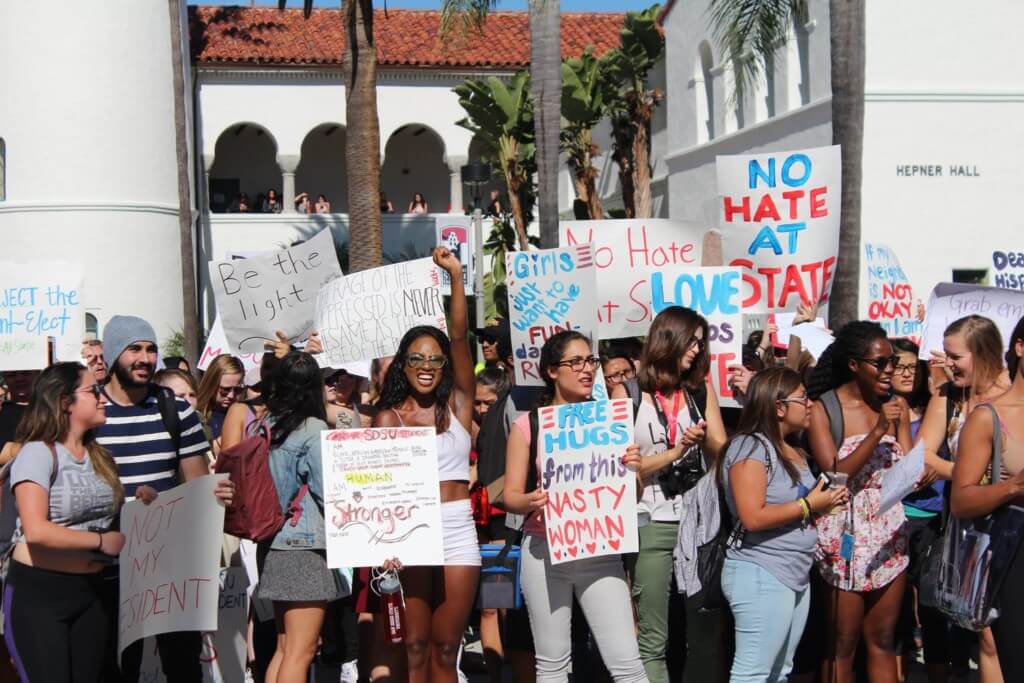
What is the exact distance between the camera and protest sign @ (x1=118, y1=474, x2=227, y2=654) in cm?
580

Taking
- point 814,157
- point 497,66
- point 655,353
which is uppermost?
point 497,66

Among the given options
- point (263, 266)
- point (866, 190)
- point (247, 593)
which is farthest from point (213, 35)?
point (247, 593)

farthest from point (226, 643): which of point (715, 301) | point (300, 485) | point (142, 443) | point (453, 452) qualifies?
point (715, 301)

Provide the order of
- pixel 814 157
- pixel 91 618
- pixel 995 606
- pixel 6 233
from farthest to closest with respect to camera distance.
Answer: pixel 6 233 → pixel 814 157 → pixel 91 618 → pixel 995 606

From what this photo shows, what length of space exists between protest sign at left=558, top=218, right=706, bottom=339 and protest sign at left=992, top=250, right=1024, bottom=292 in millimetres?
3077

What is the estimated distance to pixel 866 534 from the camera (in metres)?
6.30

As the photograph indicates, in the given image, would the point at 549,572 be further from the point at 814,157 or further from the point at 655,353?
the point at 814,157

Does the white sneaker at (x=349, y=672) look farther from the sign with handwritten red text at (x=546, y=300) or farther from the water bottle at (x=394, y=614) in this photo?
the sign with handwritten red text at (x=546, y=300)

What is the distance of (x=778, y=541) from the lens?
19.3ft

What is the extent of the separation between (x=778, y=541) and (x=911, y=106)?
17.1 meters

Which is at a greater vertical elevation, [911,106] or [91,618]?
[911,106]

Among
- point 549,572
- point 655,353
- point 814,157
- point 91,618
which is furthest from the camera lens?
point 814,157

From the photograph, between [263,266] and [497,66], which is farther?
[497,66]

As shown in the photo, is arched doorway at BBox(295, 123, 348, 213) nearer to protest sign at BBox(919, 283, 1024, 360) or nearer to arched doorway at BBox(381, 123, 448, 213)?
arched doorway at BBox(381, 123, 448, 213)
